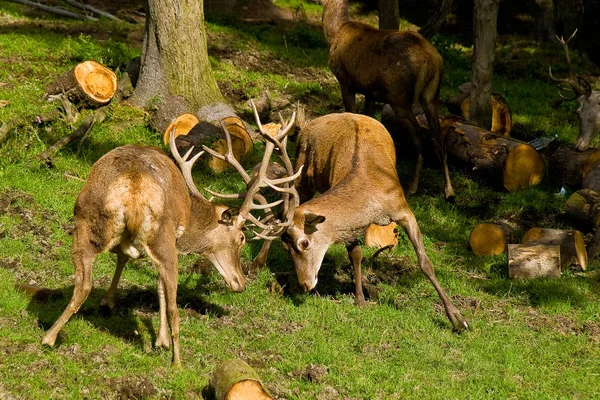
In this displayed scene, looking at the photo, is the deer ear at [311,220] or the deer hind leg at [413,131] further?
the deer hind leg at [413,131]

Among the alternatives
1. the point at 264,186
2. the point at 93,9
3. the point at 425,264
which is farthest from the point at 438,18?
the point at 264,186

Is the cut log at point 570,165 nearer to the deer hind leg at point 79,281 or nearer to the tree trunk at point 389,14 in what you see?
the tree trunk at point 389,14

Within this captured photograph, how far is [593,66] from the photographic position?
17938mm

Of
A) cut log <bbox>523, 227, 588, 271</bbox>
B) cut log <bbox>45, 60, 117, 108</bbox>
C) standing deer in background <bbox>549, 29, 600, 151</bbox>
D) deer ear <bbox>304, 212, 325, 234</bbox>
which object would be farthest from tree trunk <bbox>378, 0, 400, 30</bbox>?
deer ear <bbox>304, 212, 325, 234</bbox>

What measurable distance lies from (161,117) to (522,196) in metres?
4.65

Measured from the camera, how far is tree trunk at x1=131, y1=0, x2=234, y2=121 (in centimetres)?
1200

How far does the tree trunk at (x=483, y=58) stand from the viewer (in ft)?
39.2

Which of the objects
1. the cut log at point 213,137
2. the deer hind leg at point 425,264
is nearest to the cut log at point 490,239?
the deer hind leg at point 425,264

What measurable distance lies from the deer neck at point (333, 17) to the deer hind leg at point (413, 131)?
177 centimetres

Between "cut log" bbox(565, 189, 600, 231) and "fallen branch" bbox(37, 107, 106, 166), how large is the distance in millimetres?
5727

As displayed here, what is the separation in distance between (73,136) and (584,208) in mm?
5977

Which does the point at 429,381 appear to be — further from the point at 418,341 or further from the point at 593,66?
the point at 593,66

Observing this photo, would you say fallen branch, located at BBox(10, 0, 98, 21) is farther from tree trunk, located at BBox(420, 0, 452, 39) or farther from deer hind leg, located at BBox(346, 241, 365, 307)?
deer hind leg, located at BBox(346, 241, 365, 307)

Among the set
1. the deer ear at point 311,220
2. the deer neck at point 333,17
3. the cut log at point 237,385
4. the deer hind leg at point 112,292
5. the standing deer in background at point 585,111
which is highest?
the deer neck at point 333,17
